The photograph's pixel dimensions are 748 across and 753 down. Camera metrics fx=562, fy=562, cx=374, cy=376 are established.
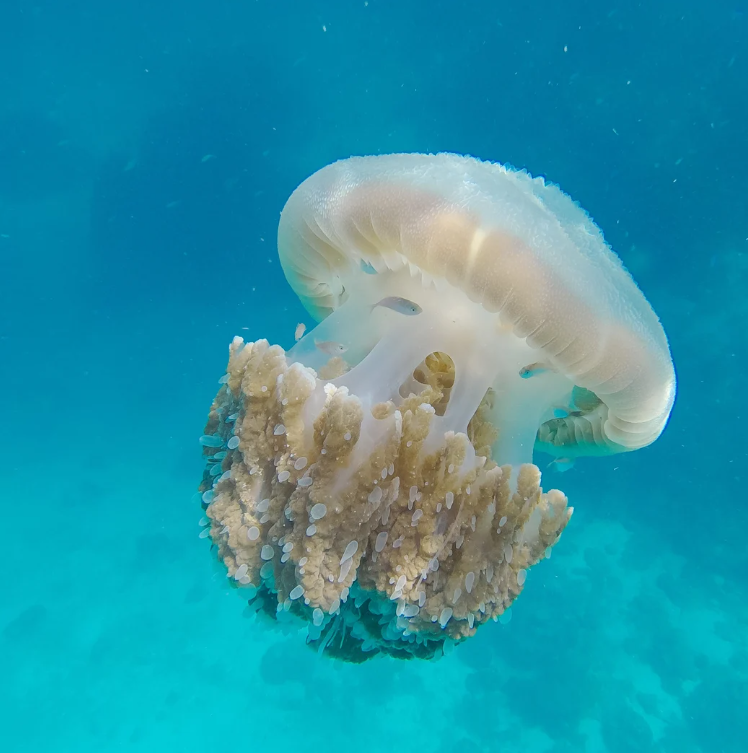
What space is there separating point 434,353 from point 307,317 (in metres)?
14.9

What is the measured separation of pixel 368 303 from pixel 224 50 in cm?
1770

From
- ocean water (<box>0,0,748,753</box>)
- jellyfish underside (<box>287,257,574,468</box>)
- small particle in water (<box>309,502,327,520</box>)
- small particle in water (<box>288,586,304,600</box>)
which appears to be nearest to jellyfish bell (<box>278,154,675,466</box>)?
jellyfish underside (<box>287,257,574,468</box>)

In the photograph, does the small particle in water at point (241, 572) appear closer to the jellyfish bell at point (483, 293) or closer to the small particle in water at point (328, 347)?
the jellyfish bell at point (483, 293)

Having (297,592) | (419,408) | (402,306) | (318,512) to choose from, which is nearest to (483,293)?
(419,408)

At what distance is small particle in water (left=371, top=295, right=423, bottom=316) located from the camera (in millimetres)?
2562

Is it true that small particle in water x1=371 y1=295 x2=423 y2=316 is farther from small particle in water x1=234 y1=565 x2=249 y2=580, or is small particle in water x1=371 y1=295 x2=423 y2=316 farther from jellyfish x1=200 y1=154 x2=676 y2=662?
small particle in water x1=234 y1=565 x2=249 y2=580

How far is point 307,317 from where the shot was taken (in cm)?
1720

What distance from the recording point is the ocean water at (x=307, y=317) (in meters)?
14.4

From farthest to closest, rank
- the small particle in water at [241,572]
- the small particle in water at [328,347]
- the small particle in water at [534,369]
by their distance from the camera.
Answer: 1. the small particle in water at [328,347]
2. the small particle in water at [534,369]
3. the small particle in water at [241,572]

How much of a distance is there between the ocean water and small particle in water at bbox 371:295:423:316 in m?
13.9

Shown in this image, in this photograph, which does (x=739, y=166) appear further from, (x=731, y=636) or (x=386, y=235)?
(x=386, y=235)

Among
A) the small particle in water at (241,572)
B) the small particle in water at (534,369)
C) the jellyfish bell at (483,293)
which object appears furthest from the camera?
the small particle in water at (534,369)

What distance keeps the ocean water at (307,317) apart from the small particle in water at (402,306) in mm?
13907

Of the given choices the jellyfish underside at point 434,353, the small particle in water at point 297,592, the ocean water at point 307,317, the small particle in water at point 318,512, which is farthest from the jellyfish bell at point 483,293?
the ocean water at point 307,317
